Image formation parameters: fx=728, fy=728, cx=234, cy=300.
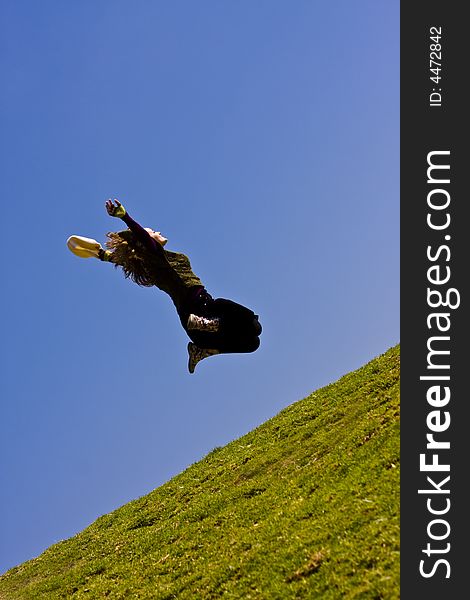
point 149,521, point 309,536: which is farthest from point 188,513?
point 309,536

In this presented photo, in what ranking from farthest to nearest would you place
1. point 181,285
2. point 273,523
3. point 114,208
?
point 273,523 < point 181,285 < point 114,208

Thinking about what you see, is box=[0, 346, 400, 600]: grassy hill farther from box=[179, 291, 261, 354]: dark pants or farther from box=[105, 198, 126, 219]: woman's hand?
box=[105, 198, 126, 219]: woman's hand

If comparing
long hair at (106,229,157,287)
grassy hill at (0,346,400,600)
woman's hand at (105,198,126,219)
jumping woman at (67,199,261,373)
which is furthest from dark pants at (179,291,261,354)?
grassy hill at (0,346,400,600)

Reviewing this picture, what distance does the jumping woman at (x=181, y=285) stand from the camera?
13.2m

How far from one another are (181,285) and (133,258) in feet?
3.61

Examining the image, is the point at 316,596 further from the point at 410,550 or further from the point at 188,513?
the point at 188,513

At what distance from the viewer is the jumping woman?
521 inches

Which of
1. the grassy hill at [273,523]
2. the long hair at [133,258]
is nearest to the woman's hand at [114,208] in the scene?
the long hair at [133,258]

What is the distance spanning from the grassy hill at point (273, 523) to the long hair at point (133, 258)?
22.2 ft

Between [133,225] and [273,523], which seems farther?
[273,523]

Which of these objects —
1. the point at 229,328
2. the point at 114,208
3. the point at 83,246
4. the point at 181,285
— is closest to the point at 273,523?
the point at 229,328

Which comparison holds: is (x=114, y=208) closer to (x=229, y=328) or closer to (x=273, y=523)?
(x=229, y=328)

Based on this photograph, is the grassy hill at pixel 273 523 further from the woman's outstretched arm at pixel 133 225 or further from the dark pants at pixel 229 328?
the woman's outstretched arm at pixel 133 225

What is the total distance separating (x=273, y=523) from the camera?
19.0m
